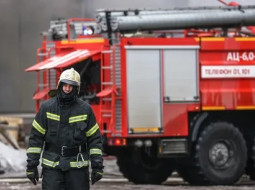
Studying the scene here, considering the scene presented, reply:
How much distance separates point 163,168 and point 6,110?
895 centimetres

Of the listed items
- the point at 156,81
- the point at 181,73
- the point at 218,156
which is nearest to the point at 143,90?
the point at 156,81

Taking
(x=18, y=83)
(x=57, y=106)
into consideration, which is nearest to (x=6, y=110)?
(x=18, y=83)

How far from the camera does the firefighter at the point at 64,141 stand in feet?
28.3

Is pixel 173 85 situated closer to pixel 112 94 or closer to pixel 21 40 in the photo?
pixel 112 94

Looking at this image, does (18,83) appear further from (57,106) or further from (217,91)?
(57,106)

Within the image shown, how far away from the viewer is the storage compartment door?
14094mm

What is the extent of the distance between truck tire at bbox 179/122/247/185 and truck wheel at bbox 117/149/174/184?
62 cm

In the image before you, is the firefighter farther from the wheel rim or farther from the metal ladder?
the wheel rim

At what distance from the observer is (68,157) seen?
8633mm

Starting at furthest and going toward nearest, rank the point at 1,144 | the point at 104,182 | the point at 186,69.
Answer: the point at 1,144
the point at 104,182
the point at 186,69

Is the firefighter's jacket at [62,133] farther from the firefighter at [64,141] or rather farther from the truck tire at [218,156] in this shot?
the truck tire at [218,156]

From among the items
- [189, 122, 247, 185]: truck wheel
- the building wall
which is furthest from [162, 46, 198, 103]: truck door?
the building wall

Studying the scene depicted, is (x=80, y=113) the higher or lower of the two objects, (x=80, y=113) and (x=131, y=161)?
the higher

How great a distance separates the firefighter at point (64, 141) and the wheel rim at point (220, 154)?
6.05 metres
